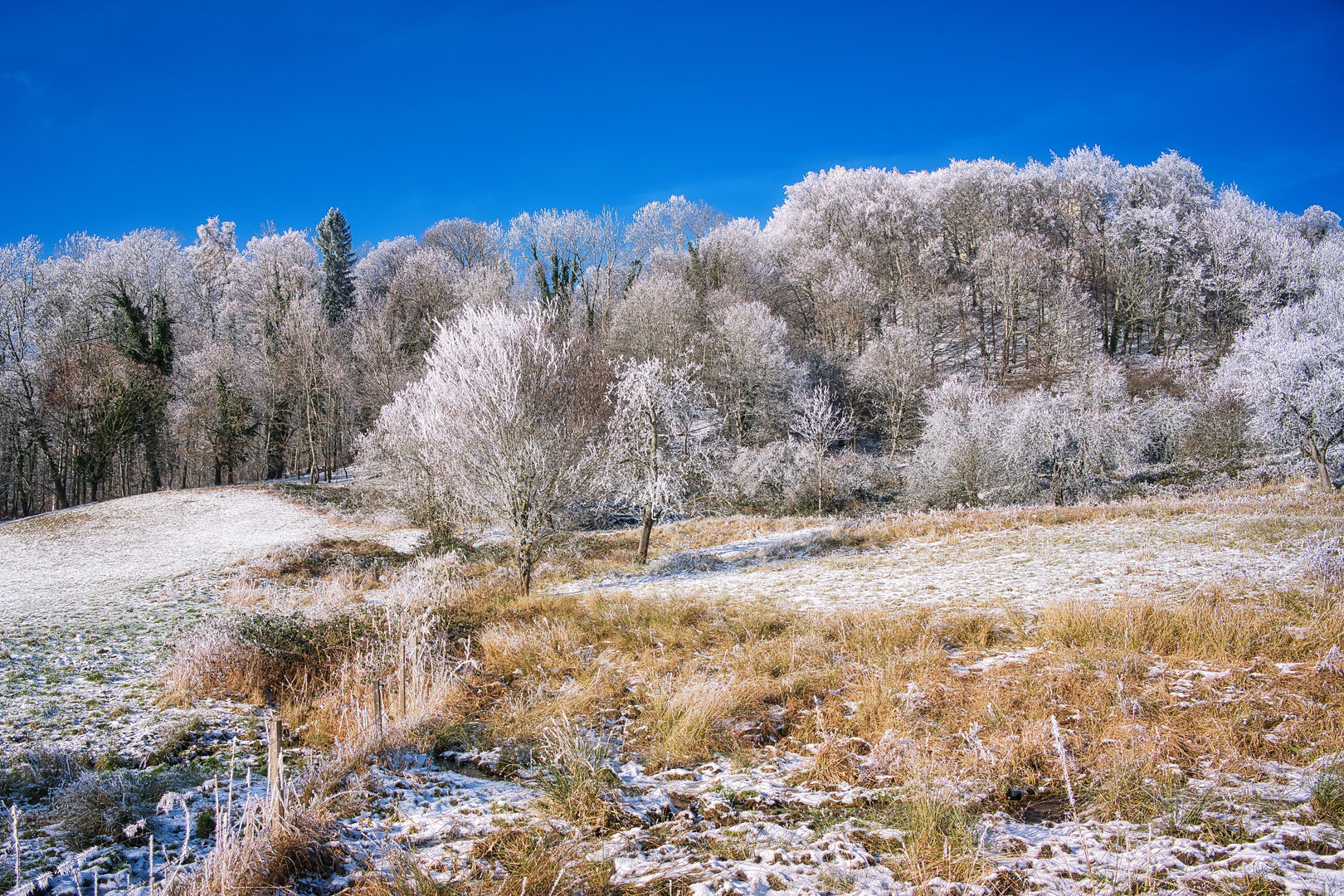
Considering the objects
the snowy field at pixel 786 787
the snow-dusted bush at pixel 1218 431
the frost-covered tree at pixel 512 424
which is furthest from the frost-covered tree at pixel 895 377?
the frost-covered tree at pixel 512 424

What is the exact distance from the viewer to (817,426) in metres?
31.6

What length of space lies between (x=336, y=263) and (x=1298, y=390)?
5910 cm

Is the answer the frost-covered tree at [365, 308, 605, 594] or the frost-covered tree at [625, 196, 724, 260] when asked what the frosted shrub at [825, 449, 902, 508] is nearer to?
the frost-covered tree at [365, 308, 605, 594]

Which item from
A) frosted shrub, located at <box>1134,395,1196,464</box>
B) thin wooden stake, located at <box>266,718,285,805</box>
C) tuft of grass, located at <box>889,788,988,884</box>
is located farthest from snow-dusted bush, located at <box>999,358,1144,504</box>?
thin wooden stake, located at <box>266,718,285,805</box>

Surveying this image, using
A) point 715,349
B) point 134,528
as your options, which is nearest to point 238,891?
point 134,528

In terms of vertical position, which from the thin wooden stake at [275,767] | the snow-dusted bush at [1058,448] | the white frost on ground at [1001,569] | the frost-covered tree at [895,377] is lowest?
the white frost on ground at [1001,569]

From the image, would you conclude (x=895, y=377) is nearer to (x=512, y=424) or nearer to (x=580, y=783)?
(x=512, y=424)

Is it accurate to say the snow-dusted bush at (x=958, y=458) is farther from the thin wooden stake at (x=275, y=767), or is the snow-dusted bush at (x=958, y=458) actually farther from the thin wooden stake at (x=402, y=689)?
the thin wooden stake at (x=275, y=767)

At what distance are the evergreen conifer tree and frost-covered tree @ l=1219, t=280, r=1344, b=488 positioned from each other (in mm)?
55569

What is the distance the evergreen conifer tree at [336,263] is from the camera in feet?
154

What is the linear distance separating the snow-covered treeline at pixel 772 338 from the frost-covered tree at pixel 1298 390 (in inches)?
5.2

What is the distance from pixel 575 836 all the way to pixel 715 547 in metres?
16.4

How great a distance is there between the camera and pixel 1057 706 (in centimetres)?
479

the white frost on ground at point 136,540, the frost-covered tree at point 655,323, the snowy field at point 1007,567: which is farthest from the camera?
the frost-covered tree at point 655,323
